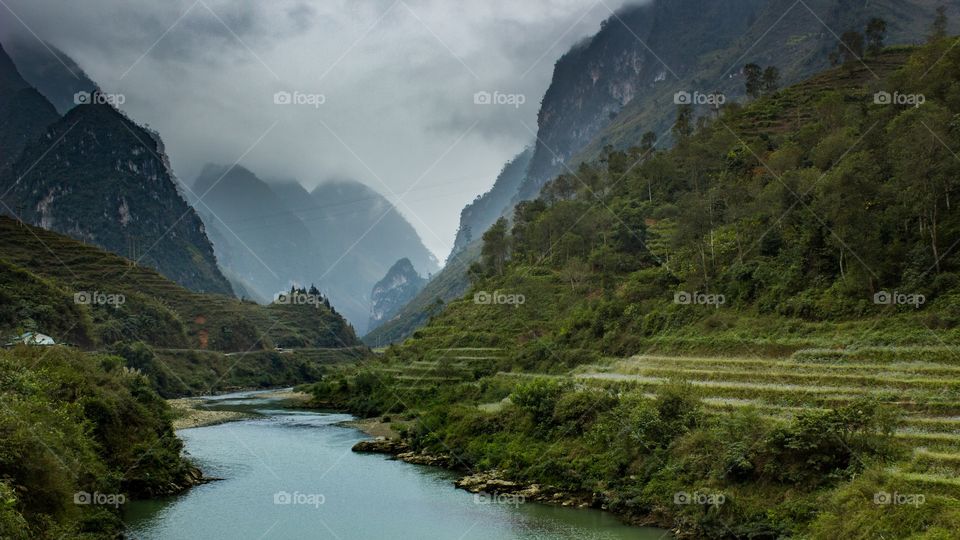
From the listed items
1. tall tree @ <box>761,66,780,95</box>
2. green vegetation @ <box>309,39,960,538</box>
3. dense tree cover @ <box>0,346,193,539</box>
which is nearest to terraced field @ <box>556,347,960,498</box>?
green vegetation @ <box>309,39,960,538</box>

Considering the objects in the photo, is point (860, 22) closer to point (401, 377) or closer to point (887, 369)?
point (401, 377)

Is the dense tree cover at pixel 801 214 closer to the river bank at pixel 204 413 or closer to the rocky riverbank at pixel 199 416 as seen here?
the river bank at pixel 204 413

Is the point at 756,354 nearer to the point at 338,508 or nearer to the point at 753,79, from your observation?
the point at 338,508

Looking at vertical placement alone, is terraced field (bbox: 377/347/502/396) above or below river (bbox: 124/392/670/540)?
above

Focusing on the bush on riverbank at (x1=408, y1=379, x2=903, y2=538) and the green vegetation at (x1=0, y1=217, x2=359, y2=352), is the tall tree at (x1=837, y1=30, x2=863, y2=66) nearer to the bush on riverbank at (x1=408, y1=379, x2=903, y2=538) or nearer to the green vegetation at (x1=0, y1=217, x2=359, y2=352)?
the bush on riverbank at (x1=408, y1=379, x2=903, y2=538)

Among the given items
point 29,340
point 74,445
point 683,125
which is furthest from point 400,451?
point 683,125

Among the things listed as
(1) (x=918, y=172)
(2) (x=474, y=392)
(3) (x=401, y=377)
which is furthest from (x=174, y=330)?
(1) (x=918, y=172)
